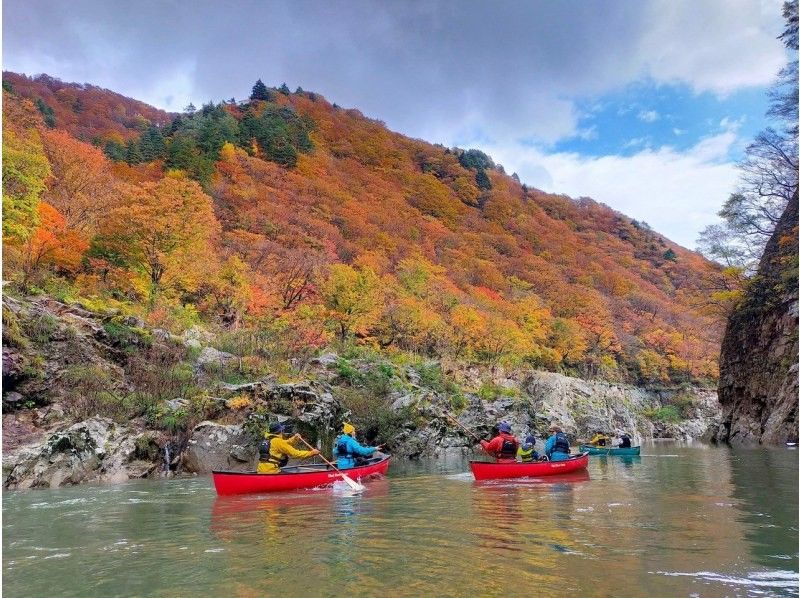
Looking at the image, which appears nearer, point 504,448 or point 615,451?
point 504,448

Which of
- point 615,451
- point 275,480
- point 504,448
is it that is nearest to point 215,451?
point 275,480

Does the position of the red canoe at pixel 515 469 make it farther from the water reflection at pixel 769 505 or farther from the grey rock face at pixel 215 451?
the grey rock face at pixel 215 451

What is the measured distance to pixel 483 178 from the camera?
8788cm

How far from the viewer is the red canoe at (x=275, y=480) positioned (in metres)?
11.8

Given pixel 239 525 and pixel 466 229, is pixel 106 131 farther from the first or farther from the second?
pixel 239 525

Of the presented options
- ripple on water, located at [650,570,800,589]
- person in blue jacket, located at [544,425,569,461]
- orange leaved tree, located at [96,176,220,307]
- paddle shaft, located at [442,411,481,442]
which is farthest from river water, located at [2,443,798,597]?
orange leaved tree, located at [96,176,220,307]

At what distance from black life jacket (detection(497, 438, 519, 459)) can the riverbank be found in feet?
24.3

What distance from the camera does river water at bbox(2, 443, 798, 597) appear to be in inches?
212

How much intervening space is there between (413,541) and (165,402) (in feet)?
43.8

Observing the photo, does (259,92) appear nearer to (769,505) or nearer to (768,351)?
(768,351)

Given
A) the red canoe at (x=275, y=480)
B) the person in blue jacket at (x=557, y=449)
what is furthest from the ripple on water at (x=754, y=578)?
the person in blue jacket at (x=557, y=449)

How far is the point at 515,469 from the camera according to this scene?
14789 mm

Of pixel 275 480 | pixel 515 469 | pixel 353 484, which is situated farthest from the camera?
pixel 515 469

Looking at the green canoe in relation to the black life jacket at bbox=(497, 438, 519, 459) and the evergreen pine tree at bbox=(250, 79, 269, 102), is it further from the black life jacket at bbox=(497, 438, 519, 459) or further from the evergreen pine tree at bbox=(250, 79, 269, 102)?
the evergreen pine tree at bbox=(250, 79, 269, 102)
